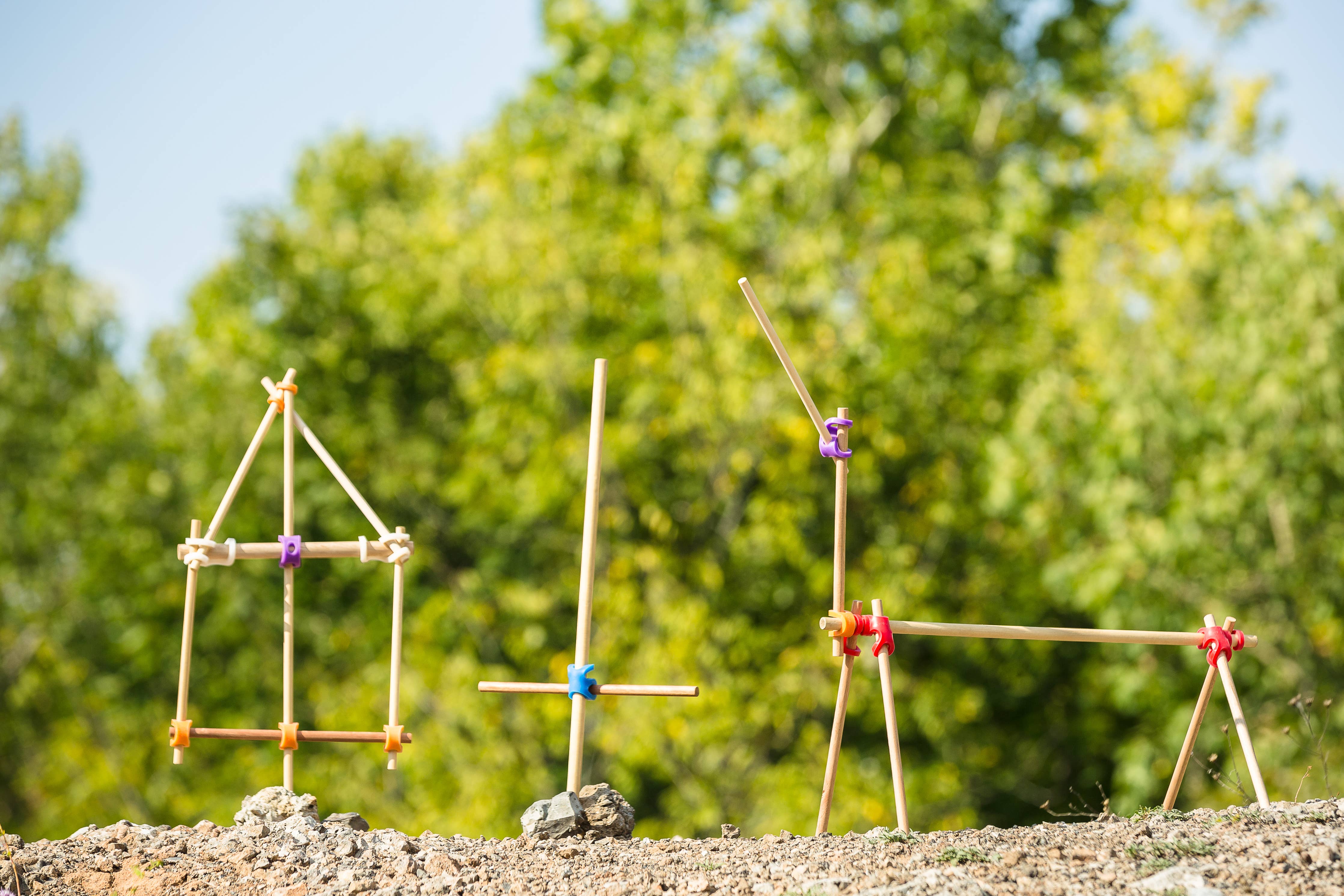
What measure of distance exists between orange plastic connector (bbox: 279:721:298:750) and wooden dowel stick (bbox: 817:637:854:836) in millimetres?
2030

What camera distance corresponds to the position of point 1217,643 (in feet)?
14.8

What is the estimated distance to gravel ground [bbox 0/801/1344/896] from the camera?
3.41 metres

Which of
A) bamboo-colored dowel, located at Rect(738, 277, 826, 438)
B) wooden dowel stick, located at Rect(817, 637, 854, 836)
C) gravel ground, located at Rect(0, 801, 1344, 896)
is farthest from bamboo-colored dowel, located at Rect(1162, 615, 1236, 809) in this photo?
bamboo-colored dowel, located at Rect(738, 277, 826, 438)

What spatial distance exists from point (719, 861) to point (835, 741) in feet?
1.89

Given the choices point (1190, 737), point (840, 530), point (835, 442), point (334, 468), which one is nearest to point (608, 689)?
point (840, 530)

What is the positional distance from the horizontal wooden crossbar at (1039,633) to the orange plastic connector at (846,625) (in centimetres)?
2

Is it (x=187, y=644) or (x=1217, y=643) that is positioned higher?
(x=1217, y=643)

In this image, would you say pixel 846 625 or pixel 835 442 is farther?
pixel 835 442

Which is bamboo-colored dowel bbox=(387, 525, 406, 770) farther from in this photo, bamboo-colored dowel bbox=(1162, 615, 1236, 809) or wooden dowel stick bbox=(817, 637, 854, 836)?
bamboo-colored dowel bbox=(1162, 615, 1236, 809)

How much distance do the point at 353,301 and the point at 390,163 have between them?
7764mm

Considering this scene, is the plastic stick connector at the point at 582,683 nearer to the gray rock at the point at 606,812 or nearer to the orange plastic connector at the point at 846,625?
the gray rock at the point at 606,812

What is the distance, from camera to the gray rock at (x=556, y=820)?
4.31m

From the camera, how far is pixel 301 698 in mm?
13680

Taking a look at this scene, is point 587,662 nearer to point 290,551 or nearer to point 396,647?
point 396,647
